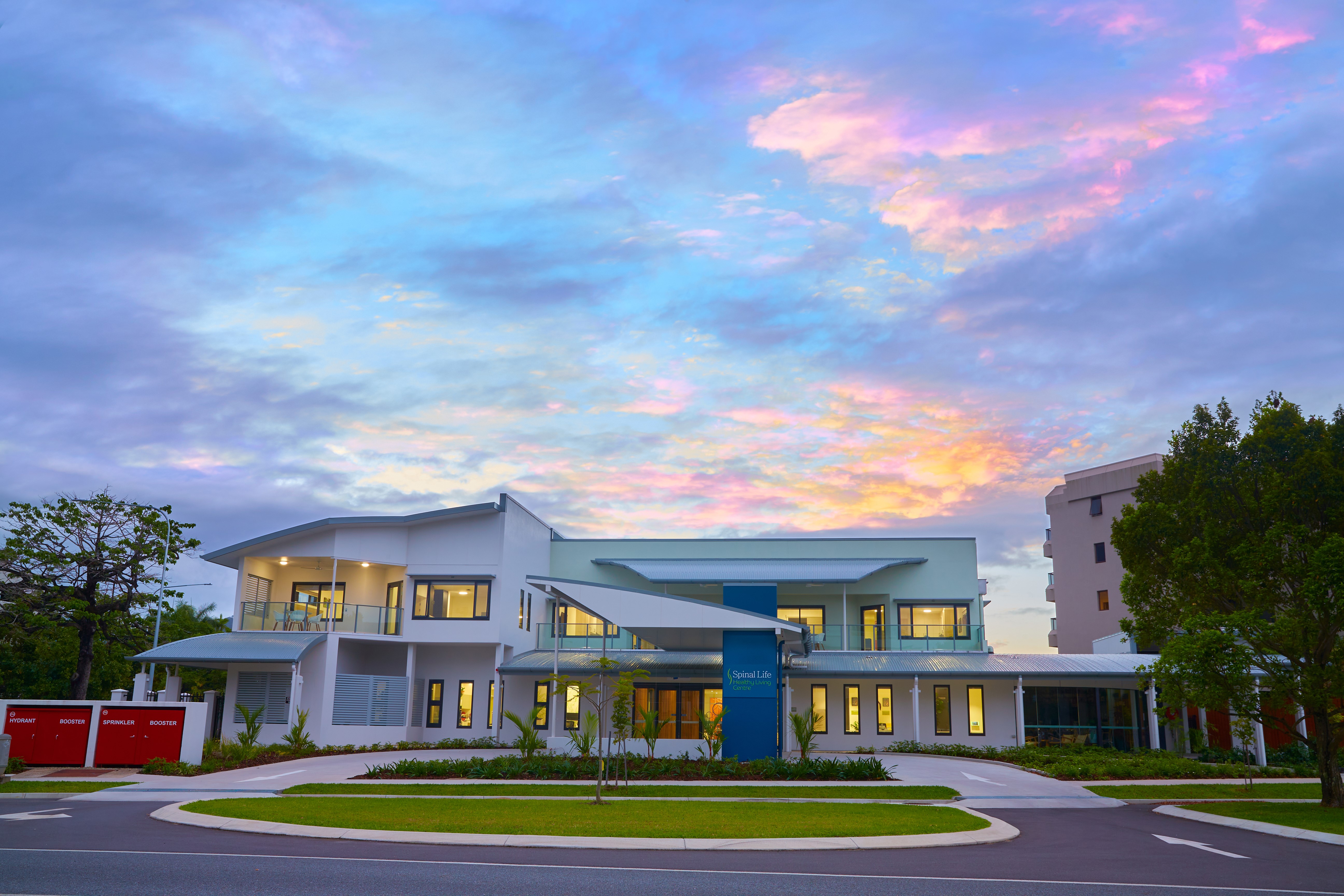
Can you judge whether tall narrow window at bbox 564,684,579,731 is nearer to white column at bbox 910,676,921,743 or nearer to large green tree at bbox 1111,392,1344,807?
white column at bbox 910,676,921,743

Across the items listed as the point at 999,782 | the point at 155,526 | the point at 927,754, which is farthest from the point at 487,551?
the point at 999,782

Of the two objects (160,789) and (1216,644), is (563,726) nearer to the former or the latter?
(160,789)

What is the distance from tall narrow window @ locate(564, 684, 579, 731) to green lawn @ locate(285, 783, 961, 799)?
1167cm

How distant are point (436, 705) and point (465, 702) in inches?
41.3

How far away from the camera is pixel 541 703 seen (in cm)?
3456

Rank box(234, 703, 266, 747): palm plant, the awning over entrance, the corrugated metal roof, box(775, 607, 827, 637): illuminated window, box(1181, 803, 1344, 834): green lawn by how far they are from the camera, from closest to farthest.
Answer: box(1181, 803, 1344, 834): green lawn → the awning over entrance → box(234, 703, 266, 747): palm plant → the corrugated metal roof → box(775, 607, 827, 637): illuminated window

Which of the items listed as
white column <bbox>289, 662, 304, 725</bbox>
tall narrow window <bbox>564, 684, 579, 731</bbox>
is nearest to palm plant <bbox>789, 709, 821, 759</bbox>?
tall narrow window <bbox>564, 684, 579, 731</bbox>

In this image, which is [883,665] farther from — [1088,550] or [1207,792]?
[1088,550]

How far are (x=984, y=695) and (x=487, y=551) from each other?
693 inches

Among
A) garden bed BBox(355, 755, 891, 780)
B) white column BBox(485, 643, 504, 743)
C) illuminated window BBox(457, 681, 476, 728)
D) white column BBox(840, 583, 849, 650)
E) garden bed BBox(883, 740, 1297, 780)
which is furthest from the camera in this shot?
white column BBox(840, 583, 849, 650)

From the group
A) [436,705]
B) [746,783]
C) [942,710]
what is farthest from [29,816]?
[942,710]

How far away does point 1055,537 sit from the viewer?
56.3 meters

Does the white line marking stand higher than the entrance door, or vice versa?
the entrance door

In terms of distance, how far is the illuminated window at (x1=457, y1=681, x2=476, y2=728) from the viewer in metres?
34.2
